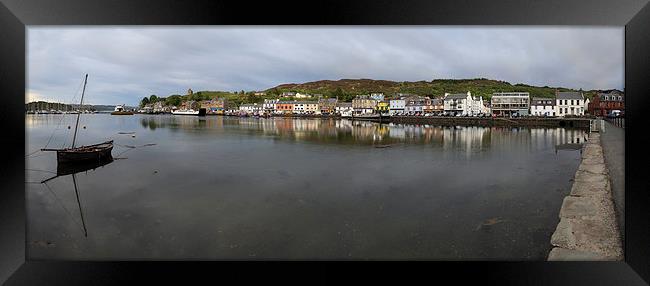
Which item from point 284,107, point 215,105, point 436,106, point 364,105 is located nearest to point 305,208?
point 436,106

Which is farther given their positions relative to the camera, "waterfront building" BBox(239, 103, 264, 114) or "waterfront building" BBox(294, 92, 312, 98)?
"waterfront building" BBox(294, 92, 312, 98)

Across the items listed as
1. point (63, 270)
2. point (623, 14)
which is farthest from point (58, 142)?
point (623, 14)

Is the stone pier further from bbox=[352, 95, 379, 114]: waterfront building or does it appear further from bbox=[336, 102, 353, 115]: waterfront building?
bbox=[336, 102, 353, 115]: waterfront building

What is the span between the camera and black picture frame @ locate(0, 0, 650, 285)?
226 cm

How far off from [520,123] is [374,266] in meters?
35.2

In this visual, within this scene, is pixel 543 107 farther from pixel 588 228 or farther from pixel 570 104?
pixel 588 228

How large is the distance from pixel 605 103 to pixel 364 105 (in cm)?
3145

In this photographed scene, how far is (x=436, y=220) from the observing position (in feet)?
17.0

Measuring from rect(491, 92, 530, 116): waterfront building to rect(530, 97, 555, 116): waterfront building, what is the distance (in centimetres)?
72

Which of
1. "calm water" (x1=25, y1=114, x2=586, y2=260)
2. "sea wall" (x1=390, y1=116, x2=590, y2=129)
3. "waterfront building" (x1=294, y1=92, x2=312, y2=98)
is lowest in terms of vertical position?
"calm water" (x1=25, y1=114, x2=586, y2=260)

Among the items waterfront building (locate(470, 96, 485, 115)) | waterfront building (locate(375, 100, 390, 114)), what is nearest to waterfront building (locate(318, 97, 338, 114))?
waterfront building (locate(375, 100, 390, 114))

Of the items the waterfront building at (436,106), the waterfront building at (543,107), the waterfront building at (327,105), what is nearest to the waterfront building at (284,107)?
the waterfront building at (327,105)

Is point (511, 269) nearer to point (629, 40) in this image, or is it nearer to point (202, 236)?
point (629, 40)

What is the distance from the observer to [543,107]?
3669 cm
